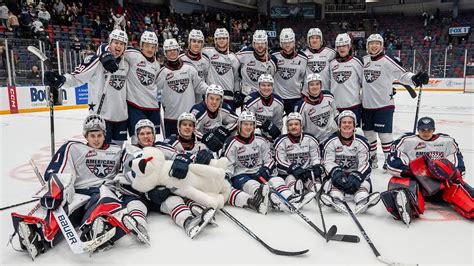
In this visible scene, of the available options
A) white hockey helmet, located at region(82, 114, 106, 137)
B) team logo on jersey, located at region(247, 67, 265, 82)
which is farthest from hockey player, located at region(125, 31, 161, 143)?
team logo on jersey, located at region(247, 67, 265, 82)

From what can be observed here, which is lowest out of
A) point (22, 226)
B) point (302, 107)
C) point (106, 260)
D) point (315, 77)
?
point (106, 260)

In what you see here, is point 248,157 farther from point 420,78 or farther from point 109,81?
point 420,78

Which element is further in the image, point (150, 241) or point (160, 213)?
point (160, 213)

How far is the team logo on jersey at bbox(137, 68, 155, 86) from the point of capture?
3637 millimetres

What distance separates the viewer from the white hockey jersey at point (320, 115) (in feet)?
12.3

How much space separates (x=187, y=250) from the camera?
2250mm

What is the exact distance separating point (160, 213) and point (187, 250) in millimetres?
671

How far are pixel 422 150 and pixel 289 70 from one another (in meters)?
1.68

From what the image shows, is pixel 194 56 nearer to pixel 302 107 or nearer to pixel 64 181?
pixel 302 107

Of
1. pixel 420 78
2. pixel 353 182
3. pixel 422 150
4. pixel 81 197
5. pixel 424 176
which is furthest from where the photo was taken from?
pixel 420 78

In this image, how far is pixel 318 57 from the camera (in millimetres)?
4238

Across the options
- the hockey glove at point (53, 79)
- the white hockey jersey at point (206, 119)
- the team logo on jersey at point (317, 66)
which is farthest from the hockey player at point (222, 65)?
the hockey glove at point (53, 79)

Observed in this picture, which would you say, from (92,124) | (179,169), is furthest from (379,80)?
(92,124)

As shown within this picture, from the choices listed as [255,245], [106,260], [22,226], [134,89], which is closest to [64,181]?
[22,226]
